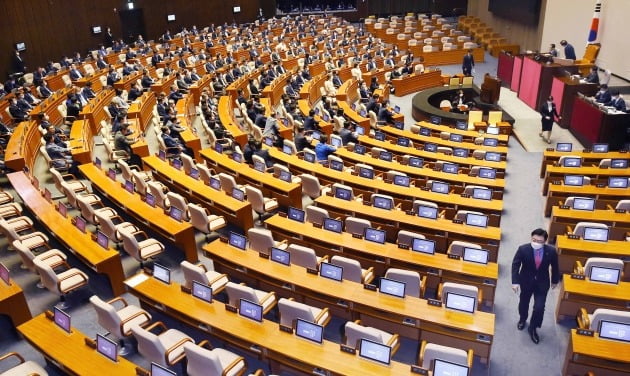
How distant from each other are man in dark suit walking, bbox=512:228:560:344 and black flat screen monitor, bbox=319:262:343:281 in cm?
214

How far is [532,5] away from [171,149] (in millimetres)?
18552

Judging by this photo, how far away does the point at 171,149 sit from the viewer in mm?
12328

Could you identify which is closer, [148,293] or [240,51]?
[148,293]

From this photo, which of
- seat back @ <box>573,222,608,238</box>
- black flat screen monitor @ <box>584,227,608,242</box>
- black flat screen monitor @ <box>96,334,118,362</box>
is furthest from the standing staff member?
black flat screen monitor @ <box>96,334,118,362</box>

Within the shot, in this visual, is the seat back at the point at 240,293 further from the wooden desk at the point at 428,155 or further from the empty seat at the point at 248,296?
the wooden desk at the point at 428,155

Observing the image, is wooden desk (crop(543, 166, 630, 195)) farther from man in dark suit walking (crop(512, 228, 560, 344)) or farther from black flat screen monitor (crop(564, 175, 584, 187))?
man in dark suit walking (crop(512, 228, 560, 344))

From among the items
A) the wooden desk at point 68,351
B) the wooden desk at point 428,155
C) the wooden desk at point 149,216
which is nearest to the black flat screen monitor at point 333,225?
the wooden desk at point 149,216

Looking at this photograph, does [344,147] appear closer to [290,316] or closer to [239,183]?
[239,183]

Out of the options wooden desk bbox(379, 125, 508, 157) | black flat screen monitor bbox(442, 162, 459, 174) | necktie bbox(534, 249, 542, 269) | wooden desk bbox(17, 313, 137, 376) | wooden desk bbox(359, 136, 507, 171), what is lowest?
wooden desk bbox(379, 125, 508, 157)

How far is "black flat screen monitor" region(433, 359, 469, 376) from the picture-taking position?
462 centimetres

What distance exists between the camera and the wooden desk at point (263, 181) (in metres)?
9.59

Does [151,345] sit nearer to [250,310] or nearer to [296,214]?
[250,310]

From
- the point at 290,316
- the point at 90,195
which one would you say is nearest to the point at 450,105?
the point at 90,195

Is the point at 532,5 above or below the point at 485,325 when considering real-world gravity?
above
